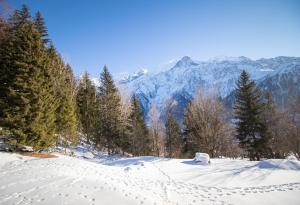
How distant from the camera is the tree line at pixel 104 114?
652 inches

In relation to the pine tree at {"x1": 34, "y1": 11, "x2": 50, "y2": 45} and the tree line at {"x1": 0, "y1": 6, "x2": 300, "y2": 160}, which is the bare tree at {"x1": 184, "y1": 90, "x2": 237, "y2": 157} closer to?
the tree line at {"x1": 0, "y1": 6, "x2": 300, "y2": 160}

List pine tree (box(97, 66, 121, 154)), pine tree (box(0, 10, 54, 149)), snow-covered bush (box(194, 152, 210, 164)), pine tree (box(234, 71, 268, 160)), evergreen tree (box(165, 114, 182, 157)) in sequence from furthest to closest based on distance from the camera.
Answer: evergreen tree (box(165, 114, 182, 157)) → pine tree (box(97, 66, 121, 154)) → pine tree (box(234, 71, 268, 160)) → snow-covered bush (box(194, 152, 210, 164)) → pine tree (box(0, 10, 54, 149))

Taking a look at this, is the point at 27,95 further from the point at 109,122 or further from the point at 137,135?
the point at 109,122

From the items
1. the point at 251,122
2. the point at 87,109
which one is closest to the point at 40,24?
the point at 87,109

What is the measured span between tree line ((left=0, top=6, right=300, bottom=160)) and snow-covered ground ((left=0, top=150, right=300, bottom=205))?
393 centimetres

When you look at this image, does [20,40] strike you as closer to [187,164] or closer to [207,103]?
[187,164]

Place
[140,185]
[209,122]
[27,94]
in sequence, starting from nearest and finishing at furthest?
[140,185], [27,94], [209,122]

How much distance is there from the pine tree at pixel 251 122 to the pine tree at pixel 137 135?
15716 millimetres

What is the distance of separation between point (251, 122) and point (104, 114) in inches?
973

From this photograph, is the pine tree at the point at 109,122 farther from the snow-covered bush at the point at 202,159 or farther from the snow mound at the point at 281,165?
the snow mound at the point at 281,165

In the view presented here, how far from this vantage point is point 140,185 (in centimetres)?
1184

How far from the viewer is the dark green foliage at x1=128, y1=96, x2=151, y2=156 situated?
3559 cm

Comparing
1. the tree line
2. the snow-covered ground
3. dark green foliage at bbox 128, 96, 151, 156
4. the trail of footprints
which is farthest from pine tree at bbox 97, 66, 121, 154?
the trail of footprints

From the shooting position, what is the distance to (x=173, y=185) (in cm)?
1283
